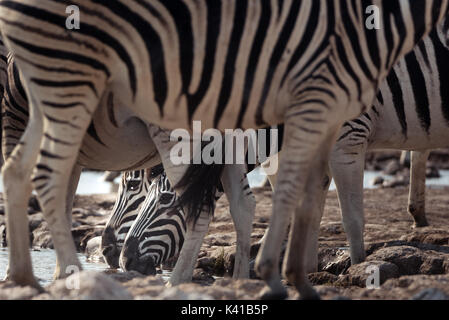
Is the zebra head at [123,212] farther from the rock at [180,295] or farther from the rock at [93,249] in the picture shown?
the rock at [180,295]

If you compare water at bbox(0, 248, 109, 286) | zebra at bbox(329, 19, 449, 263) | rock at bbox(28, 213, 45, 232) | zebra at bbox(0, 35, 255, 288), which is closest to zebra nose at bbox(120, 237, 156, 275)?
zebra at bbox(0, 35, 255, 288)

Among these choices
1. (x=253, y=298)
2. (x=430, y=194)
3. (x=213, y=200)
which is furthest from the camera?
(x=430, y=194)

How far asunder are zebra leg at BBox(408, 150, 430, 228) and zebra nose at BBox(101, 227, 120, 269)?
3.99 metres

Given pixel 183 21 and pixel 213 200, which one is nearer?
pixel 183 21

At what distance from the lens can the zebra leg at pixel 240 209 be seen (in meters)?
7.67

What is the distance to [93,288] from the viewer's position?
4953 millimetres

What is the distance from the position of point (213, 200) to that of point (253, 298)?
2.51 m

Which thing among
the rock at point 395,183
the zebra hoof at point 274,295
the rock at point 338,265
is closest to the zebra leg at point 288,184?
the zebra hoof at point 274,295

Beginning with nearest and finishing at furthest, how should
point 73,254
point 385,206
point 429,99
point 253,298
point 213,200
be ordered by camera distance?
point 253,298
point 73,254
point 213,200
point 429,99
point 385,206

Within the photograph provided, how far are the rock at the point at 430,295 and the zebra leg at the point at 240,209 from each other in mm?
2629

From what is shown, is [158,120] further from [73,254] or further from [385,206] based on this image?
[385,206]

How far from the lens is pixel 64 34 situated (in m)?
5.17

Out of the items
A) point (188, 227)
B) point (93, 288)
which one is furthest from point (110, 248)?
point (93, 288)
